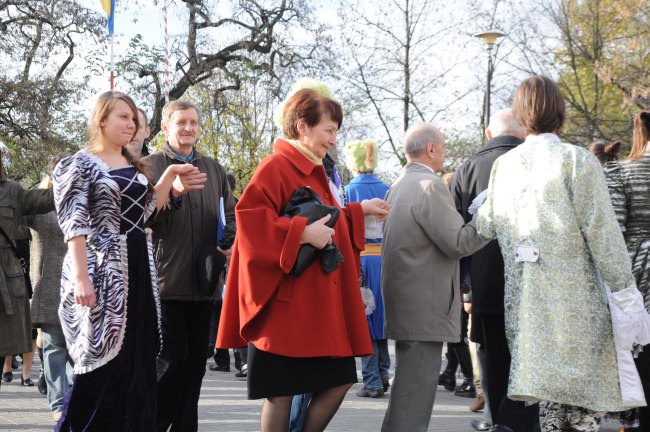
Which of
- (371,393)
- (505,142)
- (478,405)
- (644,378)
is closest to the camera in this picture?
(644,378)

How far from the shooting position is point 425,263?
16.3ft

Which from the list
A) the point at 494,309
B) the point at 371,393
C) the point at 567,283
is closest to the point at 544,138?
the point at 567,283

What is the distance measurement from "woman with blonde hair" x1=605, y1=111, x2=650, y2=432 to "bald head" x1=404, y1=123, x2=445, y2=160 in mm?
1146

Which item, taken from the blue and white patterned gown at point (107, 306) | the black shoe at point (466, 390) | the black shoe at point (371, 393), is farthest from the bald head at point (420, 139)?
the black shoe at point (466, 390)

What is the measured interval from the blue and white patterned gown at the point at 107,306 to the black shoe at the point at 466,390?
4269 millimetres

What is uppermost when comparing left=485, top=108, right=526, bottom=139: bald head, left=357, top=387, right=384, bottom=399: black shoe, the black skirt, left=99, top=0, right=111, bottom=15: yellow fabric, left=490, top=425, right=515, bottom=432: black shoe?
left=99, top=0, right=111, bottom=15: yellow fabric

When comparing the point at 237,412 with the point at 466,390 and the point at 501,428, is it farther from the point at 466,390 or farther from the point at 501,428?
the point at 501,428

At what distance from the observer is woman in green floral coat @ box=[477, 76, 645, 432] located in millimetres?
4152

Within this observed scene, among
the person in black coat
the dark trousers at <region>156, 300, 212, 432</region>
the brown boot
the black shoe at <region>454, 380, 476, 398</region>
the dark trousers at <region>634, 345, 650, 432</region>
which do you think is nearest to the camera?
the person in black coat

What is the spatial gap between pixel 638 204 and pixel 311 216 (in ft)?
7.50

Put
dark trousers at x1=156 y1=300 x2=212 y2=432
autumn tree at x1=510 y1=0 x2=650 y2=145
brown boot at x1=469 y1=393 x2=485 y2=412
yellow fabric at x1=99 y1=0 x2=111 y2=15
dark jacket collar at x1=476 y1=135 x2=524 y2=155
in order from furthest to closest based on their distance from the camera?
autumn tree at x1=510 y1=0 x2=650 y2=145
yellow fabric at x1=99 y1=0 x2=111 y2=15
brown boot at x1=469 y1=393 x2=485 y2=412
dark jacket collar at x1=476 y1=135 x2=524 y2=155
dark trousers at x1=156 y1=300 x2=212 y2=432

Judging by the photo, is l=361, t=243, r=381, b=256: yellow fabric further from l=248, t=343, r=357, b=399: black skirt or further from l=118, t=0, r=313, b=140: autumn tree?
l=118, t=0, r=313, b=140: autumn tree

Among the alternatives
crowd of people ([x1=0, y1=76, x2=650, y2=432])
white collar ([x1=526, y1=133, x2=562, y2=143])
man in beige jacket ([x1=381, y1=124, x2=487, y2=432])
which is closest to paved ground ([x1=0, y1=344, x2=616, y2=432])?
crowd of people ([x1=0, y1=76, x2=650, y2=432])

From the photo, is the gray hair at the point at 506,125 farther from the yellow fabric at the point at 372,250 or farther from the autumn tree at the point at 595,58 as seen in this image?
the autumn tree at the point at 595,58
